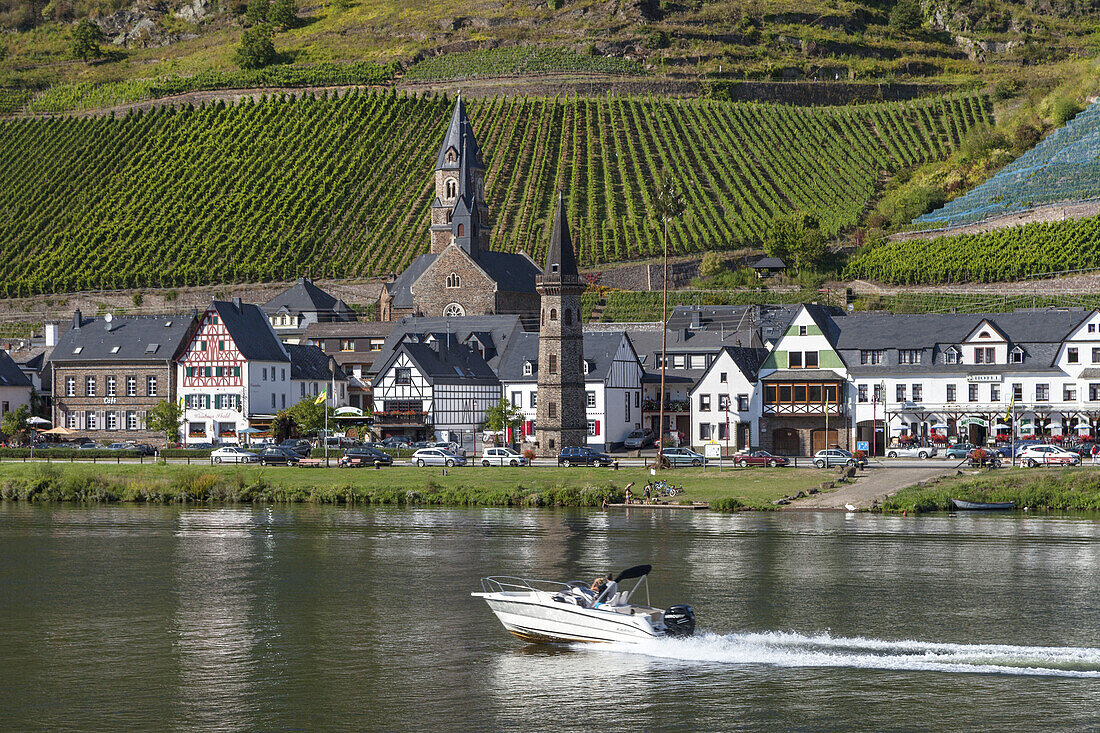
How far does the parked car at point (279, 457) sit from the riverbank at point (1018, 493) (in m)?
33.7

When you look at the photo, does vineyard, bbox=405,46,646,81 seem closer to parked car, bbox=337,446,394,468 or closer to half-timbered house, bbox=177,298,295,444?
half-timbered house, bbox=177,298,295,444

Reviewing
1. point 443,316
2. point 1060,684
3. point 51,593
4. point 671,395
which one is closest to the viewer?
point 1060,684

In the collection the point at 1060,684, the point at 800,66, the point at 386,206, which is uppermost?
the point at 800,66

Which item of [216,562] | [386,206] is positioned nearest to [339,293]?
[386,206]

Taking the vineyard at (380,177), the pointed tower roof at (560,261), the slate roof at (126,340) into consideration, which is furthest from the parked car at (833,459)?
the vineyard at (380,177)

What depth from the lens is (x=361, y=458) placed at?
77.0 m

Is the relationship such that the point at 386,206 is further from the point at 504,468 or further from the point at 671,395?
the point at 504,468

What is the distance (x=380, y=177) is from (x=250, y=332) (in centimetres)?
5545

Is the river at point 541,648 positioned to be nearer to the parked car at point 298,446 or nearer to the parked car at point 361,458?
the parked car at point 361,458

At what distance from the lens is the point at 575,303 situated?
3359 inches

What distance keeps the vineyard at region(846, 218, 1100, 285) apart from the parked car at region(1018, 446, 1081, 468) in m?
42.9

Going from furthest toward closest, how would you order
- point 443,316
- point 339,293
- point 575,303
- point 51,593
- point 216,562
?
point 339,293 → point 443,316 → point 575,303 → point 216,562 → point 51,593

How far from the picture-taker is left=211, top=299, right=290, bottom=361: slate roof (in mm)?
97812

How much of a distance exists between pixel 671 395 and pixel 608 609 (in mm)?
68615
